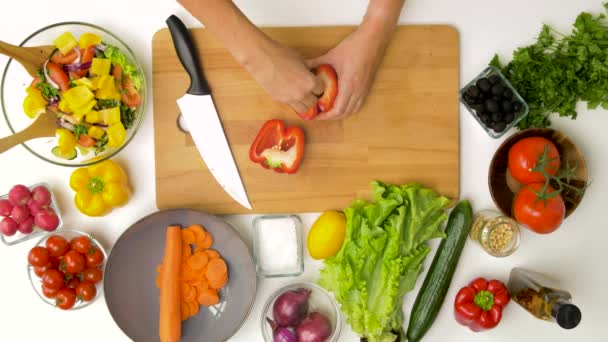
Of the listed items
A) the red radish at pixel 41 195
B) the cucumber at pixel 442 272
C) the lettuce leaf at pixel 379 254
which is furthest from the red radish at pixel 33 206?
the cucumber at pixel 442 272

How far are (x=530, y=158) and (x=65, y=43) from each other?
1092mm

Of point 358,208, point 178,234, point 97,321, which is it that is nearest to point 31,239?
point 97,321

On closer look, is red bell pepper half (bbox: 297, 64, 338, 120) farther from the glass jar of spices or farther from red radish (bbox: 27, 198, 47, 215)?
red radish (bbox: 27, 198, 47, 215)

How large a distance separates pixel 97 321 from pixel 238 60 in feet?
2.43

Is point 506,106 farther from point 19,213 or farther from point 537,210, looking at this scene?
point 19,213

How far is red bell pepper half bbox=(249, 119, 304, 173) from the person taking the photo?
1.24 metres

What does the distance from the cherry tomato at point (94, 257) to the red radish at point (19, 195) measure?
19 centimetres

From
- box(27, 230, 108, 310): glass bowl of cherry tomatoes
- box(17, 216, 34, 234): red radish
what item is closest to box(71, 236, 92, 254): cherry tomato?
box(27, 230, 108, 310): glass bowl of cherry tomatoes

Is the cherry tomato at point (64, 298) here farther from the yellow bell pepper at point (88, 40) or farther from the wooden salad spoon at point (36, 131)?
the yellow bell pepper at point (88, 40)

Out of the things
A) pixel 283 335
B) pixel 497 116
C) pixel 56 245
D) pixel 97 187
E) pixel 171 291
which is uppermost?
pixel 497 116

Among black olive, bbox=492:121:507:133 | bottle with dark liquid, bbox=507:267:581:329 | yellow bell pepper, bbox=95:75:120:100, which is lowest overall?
bottle with dark liquid, bbox=507:267:581:329

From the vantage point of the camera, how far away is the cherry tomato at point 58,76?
1149 mm

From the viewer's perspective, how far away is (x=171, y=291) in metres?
1.23

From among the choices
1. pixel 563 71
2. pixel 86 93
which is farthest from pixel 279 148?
pixel 563 71
